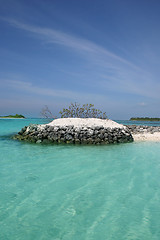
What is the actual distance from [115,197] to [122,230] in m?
1.04

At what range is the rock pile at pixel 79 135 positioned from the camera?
10.4 m

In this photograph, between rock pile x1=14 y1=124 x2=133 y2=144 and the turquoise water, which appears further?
rock pile x1=14 y1=124 x2=133 y2=144

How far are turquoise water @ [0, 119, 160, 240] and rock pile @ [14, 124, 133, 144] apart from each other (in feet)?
13.2

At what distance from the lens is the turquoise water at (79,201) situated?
269 cm

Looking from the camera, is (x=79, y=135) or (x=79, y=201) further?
(x=79, y=135)

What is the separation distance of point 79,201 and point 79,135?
6902 mm

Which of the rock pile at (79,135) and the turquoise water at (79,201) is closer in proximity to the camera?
the turquoise water at (79,201)

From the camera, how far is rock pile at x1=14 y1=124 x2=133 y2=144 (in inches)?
410

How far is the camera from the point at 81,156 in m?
7.39

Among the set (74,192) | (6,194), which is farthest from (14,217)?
(74,192)

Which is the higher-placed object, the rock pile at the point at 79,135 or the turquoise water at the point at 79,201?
the rock pile at the point at 79,135

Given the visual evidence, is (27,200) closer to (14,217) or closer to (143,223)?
(14,217)

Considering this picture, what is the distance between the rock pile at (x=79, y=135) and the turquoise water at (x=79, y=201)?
4.02m

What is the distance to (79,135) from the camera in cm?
1045
